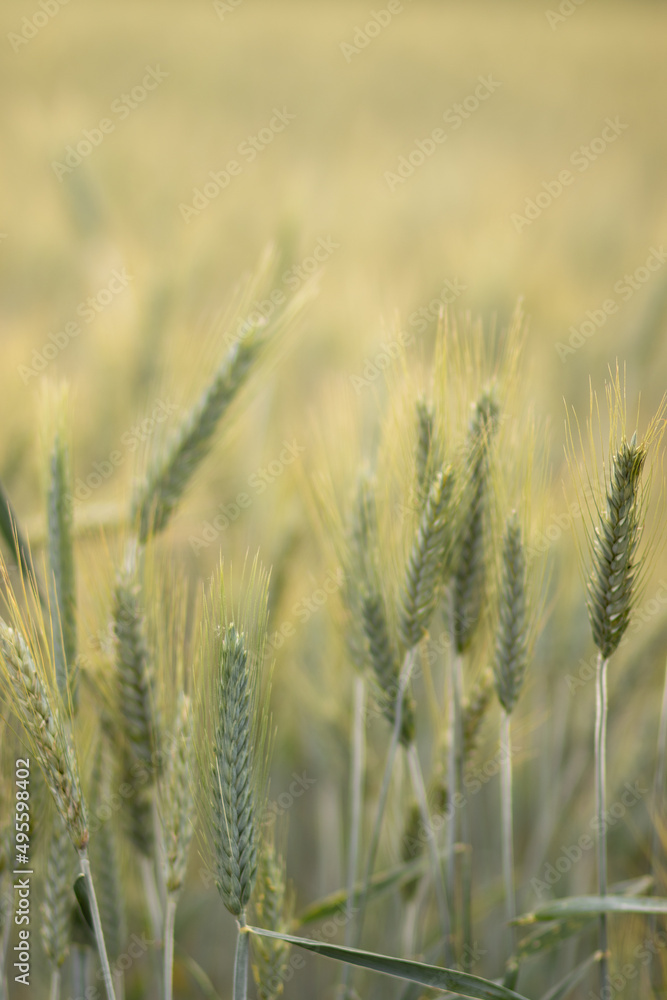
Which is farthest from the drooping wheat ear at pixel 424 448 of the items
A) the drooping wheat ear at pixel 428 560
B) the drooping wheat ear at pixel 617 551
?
the drooping wheat ear at pixel 617 551

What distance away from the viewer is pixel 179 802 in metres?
0.49

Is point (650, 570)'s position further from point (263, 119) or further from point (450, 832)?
point (263, 119)

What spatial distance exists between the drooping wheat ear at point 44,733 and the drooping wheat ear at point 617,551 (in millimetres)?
361

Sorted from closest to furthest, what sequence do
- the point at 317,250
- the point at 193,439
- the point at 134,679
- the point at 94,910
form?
1. the point at 94,910
2. the point at 134,679
3. the point at 193,439
4. the point at 317,250

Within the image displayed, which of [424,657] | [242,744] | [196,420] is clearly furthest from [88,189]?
[242,744]

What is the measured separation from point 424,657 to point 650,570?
0.83 ft

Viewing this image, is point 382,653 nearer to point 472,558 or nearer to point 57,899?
point 472,558

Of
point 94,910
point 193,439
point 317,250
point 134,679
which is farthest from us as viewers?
point 317,250

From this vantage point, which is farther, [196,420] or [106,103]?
[106,103]

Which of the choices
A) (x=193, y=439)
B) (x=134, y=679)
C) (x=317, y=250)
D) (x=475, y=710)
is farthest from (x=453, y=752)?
(x=317, y=250)

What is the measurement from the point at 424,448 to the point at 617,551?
17 centimetres

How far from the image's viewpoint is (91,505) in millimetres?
827

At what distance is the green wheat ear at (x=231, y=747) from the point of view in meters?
0.44

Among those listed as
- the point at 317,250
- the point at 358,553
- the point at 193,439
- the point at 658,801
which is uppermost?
the point at 317,250
